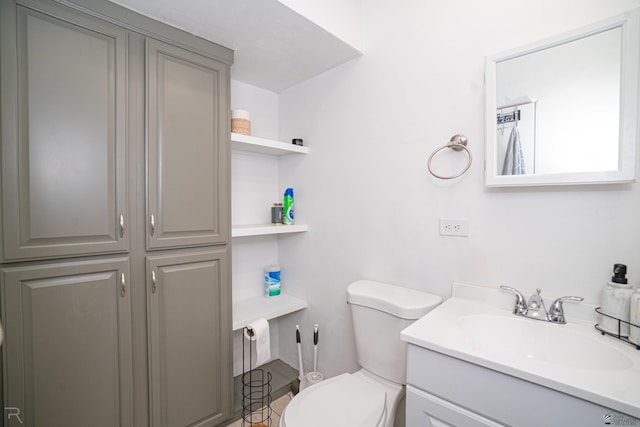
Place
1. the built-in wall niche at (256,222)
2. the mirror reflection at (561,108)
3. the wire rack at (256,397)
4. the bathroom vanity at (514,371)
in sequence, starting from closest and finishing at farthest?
1. the bathroom vanity at (514,371)
2. the mirror reflection at (561,108)
3. the wire rack at (256,397)
4. the built-in wall niche at (256,222)

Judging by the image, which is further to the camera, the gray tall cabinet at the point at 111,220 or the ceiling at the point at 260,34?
the ceiling at the point at 260,34

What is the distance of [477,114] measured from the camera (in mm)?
1207

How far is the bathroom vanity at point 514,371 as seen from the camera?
643 millimetres

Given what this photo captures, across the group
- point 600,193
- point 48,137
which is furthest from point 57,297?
point 600,193

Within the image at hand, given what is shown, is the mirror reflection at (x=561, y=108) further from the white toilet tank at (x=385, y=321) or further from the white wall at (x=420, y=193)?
the white toilet tank at (x=385, y=321)

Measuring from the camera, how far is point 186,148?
1.38m

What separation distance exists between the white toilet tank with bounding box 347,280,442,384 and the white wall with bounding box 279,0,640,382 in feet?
0.48

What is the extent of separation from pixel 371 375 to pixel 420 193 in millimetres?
907

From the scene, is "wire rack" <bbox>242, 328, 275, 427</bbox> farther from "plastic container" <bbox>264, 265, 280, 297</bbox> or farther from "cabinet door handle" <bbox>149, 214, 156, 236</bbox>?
"cabinet door handle" <bbox>149, 214, 156, 236</bbox>

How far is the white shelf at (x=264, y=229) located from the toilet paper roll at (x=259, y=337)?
494mm

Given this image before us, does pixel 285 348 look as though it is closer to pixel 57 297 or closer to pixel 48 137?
pixel 57 297

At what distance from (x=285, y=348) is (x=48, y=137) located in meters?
1.83

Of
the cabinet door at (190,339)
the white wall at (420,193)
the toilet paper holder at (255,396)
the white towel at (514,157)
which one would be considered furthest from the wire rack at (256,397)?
the white towel at (514,157)

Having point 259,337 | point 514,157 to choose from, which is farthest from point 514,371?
point 259,337
